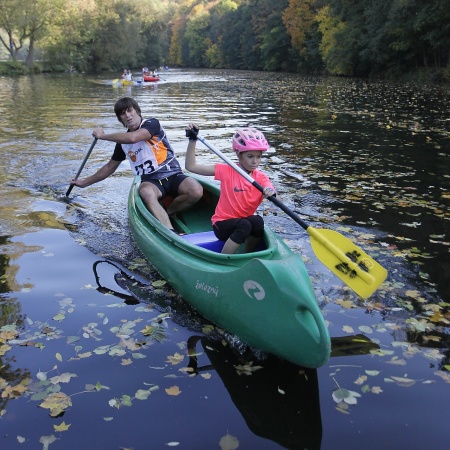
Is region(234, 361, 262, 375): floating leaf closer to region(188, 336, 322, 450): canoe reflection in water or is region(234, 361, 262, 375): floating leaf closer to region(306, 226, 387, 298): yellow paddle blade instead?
region(188, 336, 322, 450): canoe reflection in water

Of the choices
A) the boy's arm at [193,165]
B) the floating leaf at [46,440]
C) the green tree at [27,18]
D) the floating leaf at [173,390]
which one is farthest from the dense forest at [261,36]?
the floating leaf at [46,440]

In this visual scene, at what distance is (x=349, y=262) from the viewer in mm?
4730

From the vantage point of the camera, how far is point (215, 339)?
185 inches

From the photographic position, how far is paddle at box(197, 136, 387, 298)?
468 cm

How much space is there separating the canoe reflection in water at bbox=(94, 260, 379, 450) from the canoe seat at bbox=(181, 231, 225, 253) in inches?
47.6

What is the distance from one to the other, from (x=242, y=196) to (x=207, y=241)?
0.97m

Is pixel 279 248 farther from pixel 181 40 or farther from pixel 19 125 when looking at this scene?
pixel 181 40

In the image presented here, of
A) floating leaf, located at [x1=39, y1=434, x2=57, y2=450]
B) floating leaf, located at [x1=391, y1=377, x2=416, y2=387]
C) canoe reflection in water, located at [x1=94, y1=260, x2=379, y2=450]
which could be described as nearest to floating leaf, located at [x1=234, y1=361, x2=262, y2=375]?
canoe reflection in water, located at [x1=94, y1=260, x2=379, y2=450]

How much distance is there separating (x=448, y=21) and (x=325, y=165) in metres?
28.9

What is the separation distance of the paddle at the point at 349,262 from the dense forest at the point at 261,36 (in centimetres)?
3397

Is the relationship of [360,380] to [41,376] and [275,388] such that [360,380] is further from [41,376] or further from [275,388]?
[41,376]

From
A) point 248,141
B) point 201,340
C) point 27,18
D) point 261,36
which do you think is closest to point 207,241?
point 248,141

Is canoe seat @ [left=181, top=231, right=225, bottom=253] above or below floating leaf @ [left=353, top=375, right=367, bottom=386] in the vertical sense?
above

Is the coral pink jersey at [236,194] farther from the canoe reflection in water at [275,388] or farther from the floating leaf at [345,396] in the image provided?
the floating leaf at [345,396]
